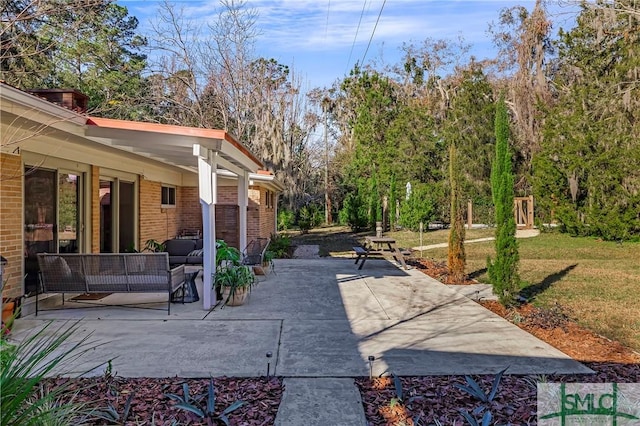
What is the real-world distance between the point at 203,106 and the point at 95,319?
690 inches

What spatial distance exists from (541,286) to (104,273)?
321 inches

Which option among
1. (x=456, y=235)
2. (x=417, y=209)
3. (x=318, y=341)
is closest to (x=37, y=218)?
(x=318, y=341)

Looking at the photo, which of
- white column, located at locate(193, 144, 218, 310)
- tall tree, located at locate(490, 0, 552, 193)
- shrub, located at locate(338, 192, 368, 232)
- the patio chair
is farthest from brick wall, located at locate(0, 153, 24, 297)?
tall tree, located at locate(490, 0, 552, 193)

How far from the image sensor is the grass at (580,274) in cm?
659

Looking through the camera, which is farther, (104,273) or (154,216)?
(154,216)

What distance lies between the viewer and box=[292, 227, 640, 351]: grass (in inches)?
259

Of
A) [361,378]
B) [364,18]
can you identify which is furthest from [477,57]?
[361,378]

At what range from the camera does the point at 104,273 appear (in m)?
6.22

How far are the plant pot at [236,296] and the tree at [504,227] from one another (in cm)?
406

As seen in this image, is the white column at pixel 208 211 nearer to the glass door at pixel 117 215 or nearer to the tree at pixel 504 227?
the glass door at pixel 117 215

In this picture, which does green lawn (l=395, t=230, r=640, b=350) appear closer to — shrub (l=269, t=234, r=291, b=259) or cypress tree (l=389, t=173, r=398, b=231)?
shrub (l=269, t=234, r=291, b=259)

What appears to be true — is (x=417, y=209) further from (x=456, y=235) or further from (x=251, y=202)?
(x=456, y=235)

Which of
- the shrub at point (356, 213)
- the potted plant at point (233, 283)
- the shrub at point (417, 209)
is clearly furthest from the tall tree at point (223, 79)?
the potted plant at point (233, 283)

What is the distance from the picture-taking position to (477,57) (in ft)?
106
